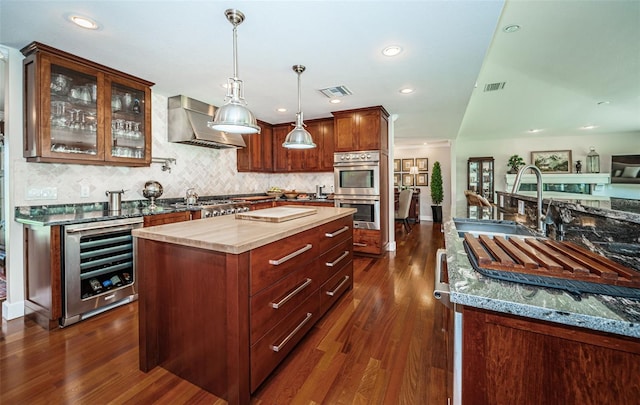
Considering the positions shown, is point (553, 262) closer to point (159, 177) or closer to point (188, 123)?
point (188, 123)

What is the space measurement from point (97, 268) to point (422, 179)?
26.1 ft

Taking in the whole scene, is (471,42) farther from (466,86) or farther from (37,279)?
(37,279)

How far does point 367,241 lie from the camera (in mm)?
4188

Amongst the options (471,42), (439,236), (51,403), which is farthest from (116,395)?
(439,236)

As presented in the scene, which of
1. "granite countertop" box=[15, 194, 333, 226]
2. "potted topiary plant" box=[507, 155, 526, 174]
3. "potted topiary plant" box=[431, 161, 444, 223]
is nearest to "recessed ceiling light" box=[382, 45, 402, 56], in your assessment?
"granite countertop" box=[15, 194, 333, 226]

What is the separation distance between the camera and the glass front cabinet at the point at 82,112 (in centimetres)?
228

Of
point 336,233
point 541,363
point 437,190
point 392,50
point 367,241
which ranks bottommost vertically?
point 367,241

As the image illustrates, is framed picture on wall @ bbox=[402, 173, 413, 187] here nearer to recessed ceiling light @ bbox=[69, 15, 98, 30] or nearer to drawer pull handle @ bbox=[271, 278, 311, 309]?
drawer pull handle @ bbox=[271, 278, 311, 309]

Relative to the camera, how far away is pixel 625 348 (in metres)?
0.60

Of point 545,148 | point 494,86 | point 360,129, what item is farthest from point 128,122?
point 545,148

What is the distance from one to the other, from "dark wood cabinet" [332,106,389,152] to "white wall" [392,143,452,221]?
446 centimetres

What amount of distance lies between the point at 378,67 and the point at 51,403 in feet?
10.9

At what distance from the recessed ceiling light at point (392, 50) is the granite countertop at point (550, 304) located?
210 centimetres

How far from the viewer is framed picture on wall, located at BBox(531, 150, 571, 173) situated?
762cm
